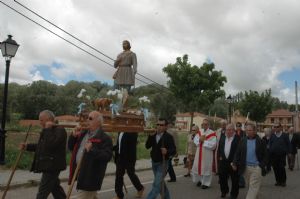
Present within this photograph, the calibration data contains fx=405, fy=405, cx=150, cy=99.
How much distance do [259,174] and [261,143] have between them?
2.25 feet

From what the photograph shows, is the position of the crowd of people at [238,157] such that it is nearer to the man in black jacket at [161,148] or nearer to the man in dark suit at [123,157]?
the man in black jacket at [161,148]

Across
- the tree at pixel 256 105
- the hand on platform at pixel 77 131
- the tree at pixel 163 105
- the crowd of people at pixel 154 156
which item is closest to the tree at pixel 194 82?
the tree at pixel 256 105

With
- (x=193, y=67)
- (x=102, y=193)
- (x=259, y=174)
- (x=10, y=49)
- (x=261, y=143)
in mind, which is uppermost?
(x=193, y=67)

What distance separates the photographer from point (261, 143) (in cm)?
899

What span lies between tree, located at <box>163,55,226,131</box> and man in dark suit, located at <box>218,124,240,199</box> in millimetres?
21093

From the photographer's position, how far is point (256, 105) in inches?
1692

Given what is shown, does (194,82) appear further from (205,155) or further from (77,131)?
(77,131)

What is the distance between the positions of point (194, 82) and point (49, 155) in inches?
993

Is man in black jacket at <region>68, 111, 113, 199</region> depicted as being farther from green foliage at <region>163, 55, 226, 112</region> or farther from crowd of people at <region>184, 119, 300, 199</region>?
green foliage at <region>163, 55, 226, 112</region>

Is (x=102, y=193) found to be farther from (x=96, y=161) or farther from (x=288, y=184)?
(x=288, y=184)

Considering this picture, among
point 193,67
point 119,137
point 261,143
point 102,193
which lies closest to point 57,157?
point 119,137

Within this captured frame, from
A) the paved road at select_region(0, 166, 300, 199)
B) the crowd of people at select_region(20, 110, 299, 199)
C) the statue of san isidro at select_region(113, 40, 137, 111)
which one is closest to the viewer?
the crowd of people at select_region(20, 110, 299, 199)

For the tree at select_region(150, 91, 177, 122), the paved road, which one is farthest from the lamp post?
the tree at select_region(150, 91, 177, 122)

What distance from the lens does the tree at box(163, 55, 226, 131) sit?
3120 cm
